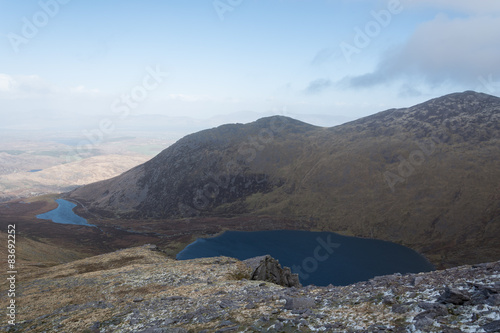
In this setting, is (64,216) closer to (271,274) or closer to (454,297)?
(271,274)

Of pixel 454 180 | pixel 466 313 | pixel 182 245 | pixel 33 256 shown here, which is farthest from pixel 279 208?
pixel 466 313

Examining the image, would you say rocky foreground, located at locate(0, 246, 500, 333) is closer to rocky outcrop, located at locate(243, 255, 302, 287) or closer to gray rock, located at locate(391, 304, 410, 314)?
gray rock, located at locate(391, 304, 410, 314)

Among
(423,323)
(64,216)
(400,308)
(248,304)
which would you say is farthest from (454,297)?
(64,216)

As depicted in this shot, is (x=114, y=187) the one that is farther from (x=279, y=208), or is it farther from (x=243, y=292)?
(x=243, y=292)

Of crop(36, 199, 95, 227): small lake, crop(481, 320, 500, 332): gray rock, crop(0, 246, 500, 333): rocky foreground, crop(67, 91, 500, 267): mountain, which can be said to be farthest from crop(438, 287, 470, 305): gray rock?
crop(36, 199, 95, 227): small lake

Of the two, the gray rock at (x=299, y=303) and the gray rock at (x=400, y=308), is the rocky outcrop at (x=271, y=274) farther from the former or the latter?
the gray rock at (x=400, y=308)

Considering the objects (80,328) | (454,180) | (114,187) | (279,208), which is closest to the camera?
(80,328)

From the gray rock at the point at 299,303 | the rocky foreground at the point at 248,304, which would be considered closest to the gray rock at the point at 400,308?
the rocky foreground at the point at 248,304
